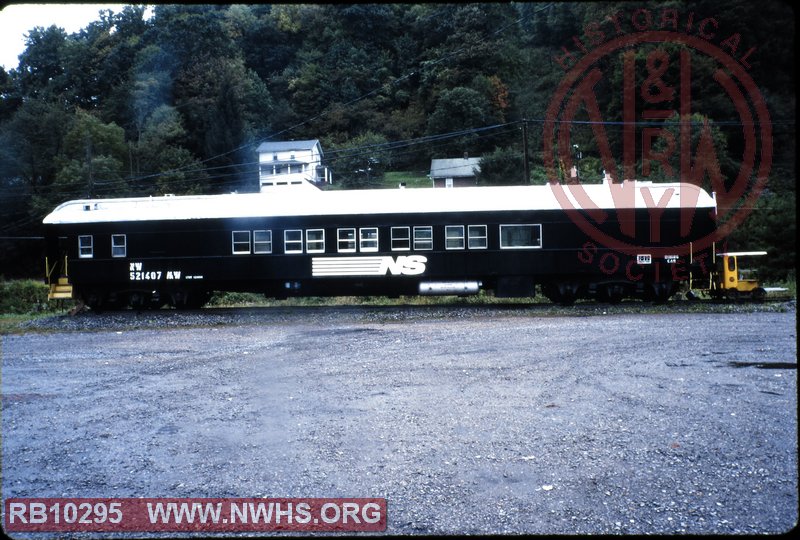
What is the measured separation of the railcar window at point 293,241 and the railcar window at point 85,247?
6.41m

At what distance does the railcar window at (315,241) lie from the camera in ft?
62.3

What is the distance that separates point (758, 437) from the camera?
19.4 feet

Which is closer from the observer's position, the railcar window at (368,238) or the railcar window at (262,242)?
the railcar window at (368,238)

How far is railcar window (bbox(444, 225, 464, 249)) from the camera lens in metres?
18.7

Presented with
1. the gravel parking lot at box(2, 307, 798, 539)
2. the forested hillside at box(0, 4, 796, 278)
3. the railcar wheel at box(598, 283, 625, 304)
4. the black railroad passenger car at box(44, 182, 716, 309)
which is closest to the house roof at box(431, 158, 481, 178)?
the forested hillside at box(0, 4, 796, 278)

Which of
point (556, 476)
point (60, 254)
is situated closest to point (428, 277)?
point (60, 254)

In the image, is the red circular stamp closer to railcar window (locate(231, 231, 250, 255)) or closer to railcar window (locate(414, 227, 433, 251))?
railcar window (locate(414, 227, 433, 251))

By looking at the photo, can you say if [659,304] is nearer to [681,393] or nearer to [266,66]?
[681,393]

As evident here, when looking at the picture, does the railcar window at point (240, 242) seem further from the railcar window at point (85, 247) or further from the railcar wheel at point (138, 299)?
the railcar window at point (85, 247)

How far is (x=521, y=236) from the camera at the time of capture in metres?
18.6

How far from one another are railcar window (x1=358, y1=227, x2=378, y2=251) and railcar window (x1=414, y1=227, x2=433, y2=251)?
125cm

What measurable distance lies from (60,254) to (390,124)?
130 feet

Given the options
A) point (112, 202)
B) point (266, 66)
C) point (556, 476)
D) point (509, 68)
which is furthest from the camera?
point (266, 66)

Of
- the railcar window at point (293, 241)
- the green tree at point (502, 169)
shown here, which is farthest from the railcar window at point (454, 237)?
the green tree at point (502, 169)
